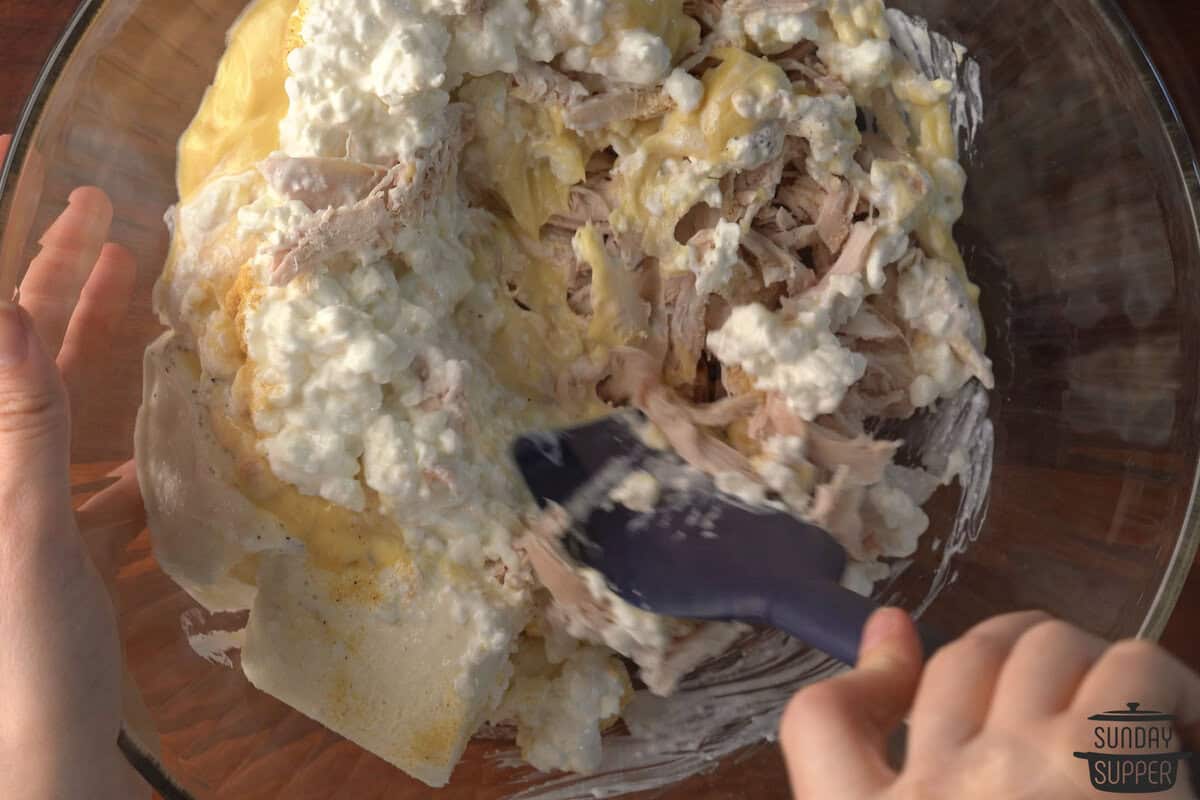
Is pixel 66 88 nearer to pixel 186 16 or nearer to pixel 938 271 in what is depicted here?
pixel 186 16

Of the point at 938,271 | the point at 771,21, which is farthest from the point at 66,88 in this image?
the point at 938,271

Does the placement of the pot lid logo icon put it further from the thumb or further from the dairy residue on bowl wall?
the thumb

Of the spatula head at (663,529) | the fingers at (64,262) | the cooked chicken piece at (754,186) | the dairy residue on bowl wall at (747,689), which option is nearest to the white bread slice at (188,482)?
the fingers at (64,262)

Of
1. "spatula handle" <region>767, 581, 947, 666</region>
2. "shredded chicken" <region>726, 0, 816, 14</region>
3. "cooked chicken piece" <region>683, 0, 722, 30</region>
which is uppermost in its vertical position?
"shredded chicken" <region>726, 0, 816, 14</region>

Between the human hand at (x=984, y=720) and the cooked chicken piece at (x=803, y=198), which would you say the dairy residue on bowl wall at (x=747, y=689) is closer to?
the cooked chicken piece at (x=803, y=198)

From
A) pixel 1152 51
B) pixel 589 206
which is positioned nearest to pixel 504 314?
pixel 589 206

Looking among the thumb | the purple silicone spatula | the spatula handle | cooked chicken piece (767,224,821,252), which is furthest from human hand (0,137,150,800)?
cooked chicken piece (767,224,821,252)
